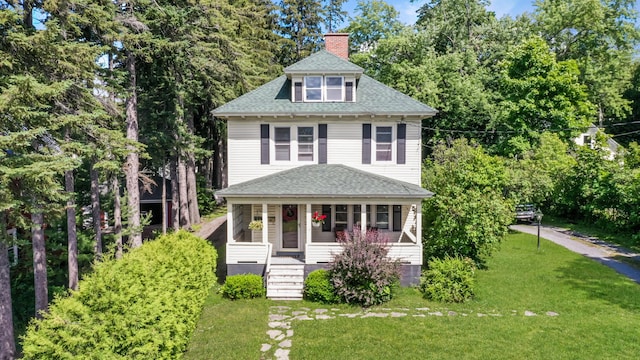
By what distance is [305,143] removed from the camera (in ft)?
52.4

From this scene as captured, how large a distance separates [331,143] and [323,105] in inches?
69.7

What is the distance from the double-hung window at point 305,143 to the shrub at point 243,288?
5.83m

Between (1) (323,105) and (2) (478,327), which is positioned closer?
(2) (478,327)

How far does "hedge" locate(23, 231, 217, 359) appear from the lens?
6.44 meters

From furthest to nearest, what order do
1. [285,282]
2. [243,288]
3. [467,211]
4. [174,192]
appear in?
[174,192], [467,211], [285,282], [243,288]

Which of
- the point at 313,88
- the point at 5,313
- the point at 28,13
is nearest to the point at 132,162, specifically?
the point at 28,13

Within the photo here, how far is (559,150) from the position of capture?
25.2 meters

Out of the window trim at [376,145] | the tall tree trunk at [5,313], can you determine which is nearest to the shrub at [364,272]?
the window trim at [376,145]

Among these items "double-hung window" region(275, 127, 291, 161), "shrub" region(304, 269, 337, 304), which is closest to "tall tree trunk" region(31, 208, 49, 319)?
"shrub" region(304, 269, 337, 304)

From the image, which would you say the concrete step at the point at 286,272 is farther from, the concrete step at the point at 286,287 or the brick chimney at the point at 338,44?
the brick chimney at the point at 338,44

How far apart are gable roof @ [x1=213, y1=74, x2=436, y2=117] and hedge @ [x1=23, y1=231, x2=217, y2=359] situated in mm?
8030

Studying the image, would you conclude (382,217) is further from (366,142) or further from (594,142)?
(594,142)

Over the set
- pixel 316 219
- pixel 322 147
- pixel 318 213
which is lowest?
pixel 316 219

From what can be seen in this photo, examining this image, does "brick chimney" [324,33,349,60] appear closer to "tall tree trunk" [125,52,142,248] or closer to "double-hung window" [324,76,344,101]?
"double-hung window" [324,76,344,101]
